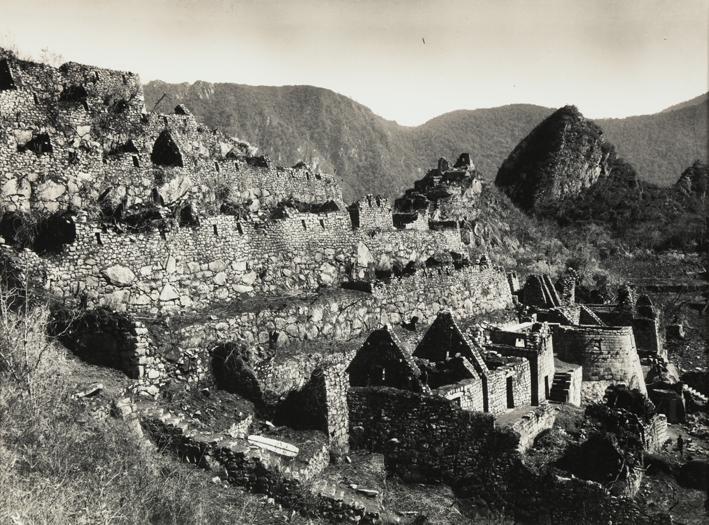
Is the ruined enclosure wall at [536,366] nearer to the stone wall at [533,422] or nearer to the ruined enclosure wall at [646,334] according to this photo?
the stone wall at [533,422]

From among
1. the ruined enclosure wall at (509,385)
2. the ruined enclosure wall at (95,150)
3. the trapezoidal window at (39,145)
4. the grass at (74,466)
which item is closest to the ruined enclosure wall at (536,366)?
the ruined enclosure wall at (509,385)

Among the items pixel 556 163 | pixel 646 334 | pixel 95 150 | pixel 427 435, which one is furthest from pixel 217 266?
pixel 556 163

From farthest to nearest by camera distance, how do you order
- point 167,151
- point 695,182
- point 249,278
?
point 695,182 → point 167,151 → point 249,278

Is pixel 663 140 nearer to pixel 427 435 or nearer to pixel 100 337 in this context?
pixel 427 435

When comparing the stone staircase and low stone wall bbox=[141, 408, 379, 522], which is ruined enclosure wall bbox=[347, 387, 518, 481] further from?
the stone staircase

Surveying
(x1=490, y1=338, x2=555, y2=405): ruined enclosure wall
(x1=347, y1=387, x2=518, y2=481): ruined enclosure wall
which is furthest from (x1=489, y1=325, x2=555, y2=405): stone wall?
(x1=347, y1=387, x2=518, y2=481): ruined enclosure wall

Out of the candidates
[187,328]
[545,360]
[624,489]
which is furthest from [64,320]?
[545,360]
